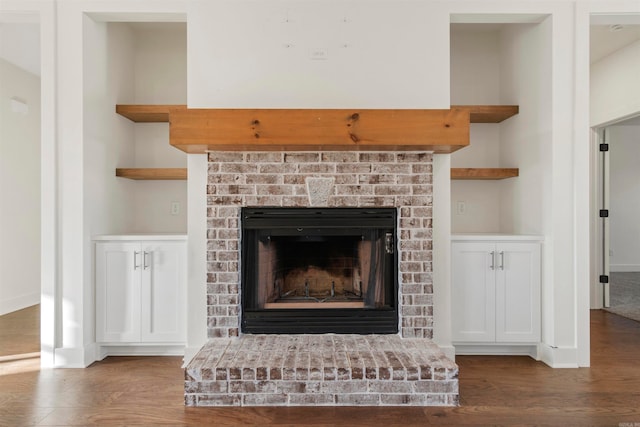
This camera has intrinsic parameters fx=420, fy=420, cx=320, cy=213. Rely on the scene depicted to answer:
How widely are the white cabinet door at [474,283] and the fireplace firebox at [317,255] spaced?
0.48m

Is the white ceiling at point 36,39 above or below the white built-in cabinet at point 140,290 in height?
above

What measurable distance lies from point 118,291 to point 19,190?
259cm

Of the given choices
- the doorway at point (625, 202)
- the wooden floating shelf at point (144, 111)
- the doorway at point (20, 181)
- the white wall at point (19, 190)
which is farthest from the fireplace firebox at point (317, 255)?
the doorway at point (625, 202)

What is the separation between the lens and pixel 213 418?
80.2 inches

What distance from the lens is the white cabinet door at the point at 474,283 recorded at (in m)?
2.90

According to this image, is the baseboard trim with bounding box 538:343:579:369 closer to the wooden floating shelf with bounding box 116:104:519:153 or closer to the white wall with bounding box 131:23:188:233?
the wooden floating shelf with bounding box 116:104:519:153

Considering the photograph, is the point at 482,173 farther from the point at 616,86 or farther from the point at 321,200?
the point at 616,86

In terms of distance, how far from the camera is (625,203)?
7.34 metres

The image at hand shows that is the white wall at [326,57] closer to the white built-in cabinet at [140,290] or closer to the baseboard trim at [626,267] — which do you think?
the white built-in cabinet at [140,290]

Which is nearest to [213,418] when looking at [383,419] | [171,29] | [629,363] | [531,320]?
[383,419]

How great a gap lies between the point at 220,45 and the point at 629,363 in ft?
11.3

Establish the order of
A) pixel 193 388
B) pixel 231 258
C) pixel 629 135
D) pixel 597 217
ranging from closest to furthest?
pixel 193 388, pixel 231 258, pixel 597 217, pixel 629 135

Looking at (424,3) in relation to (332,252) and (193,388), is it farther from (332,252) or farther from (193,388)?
(193,388)

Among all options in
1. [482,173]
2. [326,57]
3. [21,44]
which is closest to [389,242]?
[482,173]
